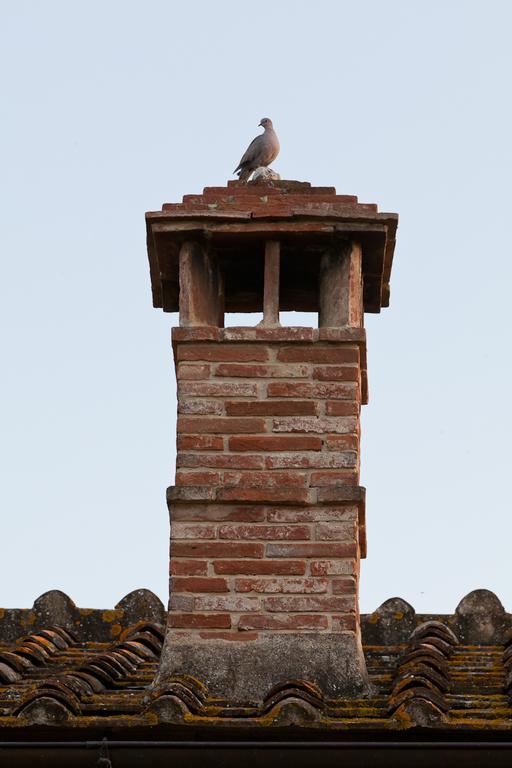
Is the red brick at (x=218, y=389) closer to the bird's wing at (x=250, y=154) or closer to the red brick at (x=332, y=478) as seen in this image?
the red brick at (x=332, y=478)

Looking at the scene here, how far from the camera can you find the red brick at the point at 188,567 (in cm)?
667

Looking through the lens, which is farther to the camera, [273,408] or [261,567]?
[273,408]

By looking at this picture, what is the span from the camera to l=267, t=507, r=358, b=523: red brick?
22.1 feet

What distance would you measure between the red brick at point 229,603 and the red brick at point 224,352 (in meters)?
1.09

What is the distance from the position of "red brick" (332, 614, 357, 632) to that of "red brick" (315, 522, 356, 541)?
0.33 metres

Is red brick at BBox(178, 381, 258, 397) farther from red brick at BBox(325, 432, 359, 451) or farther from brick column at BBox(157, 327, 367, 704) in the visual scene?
red brick at BBox(325, 432, 359, 451)

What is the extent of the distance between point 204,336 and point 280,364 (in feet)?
1.20

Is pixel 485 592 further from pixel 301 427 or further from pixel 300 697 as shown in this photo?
pixel 300 697

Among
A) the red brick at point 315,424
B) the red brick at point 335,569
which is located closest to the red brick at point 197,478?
the red brick at point 315,424

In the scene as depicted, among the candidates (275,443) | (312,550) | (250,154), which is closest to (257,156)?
(250,154)

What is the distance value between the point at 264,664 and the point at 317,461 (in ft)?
2.97

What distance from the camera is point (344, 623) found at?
6578 millimetres

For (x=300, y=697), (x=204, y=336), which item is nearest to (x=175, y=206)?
(x=204, y=336)

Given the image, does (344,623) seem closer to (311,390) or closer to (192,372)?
(311,390)
